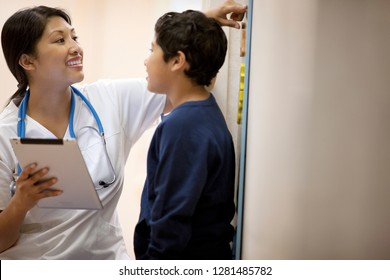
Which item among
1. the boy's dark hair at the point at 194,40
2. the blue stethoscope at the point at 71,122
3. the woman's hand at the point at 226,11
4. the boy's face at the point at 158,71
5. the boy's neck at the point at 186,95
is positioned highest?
the woman's hand at the point at 226,11

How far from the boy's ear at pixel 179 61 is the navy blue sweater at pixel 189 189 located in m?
0.08

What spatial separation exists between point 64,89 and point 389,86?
0.86m

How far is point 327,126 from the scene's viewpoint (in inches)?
36.9

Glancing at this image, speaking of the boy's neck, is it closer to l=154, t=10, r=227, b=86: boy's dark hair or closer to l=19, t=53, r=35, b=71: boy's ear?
l=154, t=10, r=227, b=86: boy's dark hair

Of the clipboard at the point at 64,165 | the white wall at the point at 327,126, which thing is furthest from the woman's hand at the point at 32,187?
the white wall at the point at 327,126

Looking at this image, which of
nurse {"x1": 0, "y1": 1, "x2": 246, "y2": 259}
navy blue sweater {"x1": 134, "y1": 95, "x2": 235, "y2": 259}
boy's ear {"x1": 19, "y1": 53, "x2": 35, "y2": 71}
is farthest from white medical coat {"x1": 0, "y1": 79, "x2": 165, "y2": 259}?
navy blue sweater {"x1": 134, "y1": 95, "x2": 235, "y2": 259}

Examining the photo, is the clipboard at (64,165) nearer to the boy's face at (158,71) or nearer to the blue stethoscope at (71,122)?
the blue stethoscope at (71,122)

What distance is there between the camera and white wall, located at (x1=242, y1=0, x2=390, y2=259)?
2.98 feet

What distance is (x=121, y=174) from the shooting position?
4.57 ft

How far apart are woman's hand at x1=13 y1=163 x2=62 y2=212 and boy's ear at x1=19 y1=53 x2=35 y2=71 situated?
1.18 feet

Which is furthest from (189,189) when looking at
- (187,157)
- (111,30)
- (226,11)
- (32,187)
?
(111,30)

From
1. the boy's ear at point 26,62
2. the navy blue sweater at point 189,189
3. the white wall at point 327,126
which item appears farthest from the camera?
the boy's ear at point 26,62

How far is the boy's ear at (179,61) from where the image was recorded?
110 cm
